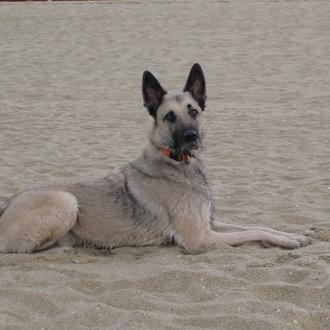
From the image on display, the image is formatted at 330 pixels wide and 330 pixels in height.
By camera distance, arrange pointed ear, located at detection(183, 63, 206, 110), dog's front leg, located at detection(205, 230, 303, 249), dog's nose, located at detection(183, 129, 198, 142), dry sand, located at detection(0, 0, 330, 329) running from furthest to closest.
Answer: pointed ear, located at detection(183, 63, 206, 110) → dog's nose, located at detection(183, 129, 198, 142) → dog's front leg, located at detection(205, 230, 303, 249) → dry sand, located at detection(0, 0, 330, 329)

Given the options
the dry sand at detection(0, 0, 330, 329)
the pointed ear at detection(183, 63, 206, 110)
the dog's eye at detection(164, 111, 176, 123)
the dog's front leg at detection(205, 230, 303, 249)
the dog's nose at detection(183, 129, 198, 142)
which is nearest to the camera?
the dry sand at detection(0, 0, 330, 329)

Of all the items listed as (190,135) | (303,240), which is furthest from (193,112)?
(303,240)

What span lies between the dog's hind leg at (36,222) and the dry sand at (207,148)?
14cm

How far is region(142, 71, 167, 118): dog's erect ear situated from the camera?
587 cm

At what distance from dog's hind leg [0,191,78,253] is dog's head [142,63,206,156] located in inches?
37.1

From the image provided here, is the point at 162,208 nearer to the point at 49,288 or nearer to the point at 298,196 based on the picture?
the point at 49,288

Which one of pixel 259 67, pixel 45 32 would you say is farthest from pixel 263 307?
pixel 45 32

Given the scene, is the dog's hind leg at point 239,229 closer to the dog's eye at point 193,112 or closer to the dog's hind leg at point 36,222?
the dog's eye at point 193,112

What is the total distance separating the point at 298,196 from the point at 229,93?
8287 mm

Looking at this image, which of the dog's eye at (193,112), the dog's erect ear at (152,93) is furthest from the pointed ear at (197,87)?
the dog's erect ear at (152,93)

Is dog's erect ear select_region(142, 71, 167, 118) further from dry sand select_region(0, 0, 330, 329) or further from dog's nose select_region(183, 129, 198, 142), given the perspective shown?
dry sand select_region(0, 0, 330, 329)

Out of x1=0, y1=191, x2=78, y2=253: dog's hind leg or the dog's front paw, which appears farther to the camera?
the dog's front paw

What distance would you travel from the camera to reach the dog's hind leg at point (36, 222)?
17.9ft

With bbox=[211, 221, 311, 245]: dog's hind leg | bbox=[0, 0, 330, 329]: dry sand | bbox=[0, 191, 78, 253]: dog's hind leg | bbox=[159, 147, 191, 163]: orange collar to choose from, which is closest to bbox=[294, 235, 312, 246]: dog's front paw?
bbox=[211, 221, 311, 245]: dog's hind leg
